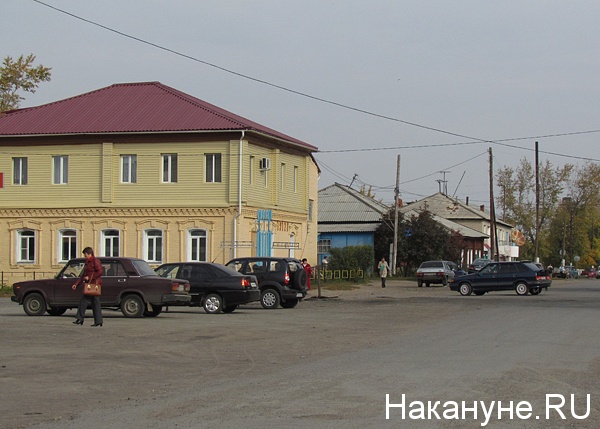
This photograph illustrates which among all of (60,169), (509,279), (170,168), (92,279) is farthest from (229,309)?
(60,169)

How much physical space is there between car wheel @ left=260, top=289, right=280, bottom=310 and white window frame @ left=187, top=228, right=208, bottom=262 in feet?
49.0

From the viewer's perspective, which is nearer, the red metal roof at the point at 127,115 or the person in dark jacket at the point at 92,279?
the person in dark jacket at the point at 92,279

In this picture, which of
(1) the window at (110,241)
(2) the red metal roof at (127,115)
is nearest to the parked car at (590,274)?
(2) the red metal roof at (127,115)

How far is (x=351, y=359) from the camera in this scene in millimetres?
15141

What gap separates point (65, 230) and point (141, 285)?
23.4m

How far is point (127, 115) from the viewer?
46.6 m

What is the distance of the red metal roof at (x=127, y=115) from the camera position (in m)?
44.8

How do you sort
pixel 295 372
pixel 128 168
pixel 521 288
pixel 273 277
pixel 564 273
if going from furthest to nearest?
pixel 564 273, pixel 128 168, pixel 521 288, pixel 273 277, pixel 295 372

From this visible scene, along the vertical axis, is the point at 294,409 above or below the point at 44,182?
below

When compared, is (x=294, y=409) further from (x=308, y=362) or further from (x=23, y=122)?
(x=23, y=122)

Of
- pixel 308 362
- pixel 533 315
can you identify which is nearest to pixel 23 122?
pixel 533 315

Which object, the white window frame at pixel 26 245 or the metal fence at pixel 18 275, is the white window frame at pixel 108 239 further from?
the white window frame at pixel 26 245

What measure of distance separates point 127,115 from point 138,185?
389cm

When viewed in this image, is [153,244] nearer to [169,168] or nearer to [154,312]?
[169,168]
